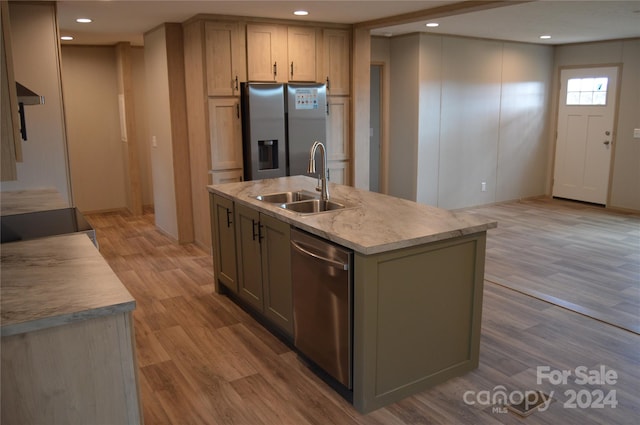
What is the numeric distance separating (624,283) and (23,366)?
183 inches

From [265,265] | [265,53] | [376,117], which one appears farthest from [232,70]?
[376,117]

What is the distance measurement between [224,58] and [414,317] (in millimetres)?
3524

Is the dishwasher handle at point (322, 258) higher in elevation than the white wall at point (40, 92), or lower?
lower

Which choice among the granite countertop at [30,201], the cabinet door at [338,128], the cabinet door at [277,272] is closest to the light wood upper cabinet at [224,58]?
the cabinet door at [338,128]

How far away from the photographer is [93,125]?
7551 mm

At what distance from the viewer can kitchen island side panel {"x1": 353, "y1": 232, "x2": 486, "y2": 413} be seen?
2.57 m

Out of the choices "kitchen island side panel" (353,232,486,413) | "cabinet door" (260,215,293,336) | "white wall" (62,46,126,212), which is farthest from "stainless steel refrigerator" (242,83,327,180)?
"white wall" (62,46,126,212)

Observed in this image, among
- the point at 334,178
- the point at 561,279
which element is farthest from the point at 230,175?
the point at 561,279

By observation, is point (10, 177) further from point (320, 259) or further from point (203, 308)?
point (203, 308)

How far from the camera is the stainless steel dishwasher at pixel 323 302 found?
2.65 m

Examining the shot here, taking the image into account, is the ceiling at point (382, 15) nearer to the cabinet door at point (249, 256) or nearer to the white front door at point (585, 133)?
the white front door at point (585, 133)

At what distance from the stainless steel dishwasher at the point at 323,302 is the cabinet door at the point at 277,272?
11 centimetres

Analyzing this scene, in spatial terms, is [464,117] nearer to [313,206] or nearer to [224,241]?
[313,206]

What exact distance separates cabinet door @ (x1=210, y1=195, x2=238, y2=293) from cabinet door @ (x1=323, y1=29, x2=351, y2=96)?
89.0 inches
